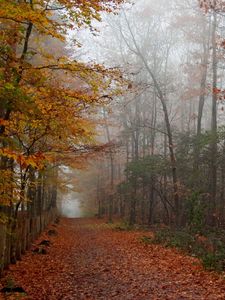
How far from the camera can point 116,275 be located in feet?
36.1

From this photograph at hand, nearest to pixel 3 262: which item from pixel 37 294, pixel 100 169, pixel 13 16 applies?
pixel 37 294

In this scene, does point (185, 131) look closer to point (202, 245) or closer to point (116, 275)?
point (202, 245)

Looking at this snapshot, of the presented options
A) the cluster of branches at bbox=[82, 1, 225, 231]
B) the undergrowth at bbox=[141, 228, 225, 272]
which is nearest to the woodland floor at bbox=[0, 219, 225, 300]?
the undergrowth at bbox=[141, 228, 225, 272]

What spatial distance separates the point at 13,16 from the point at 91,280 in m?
7.18

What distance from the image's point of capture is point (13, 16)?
6.72 meters

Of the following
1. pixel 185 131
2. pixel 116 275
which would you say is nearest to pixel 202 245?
pixel 116 275

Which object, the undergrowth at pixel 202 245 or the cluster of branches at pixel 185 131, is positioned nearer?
the undergrowth at pixel 202 245

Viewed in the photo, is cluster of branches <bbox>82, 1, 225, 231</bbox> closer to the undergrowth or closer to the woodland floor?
the undergrowth

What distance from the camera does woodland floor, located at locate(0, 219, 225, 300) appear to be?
349 inches

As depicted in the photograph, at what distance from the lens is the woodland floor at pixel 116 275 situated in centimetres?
888

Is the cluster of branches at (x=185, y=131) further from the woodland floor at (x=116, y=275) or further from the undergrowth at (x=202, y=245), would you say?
the woodland floor at (x=116, y=275)

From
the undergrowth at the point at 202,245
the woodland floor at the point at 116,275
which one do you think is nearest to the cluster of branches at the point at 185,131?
the undergrowth at the point at 202,245

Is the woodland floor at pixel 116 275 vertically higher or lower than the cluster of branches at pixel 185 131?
lower

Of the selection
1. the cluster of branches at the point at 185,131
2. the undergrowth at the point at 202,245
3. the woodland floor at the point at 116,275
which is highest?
the cluster of branches at the point at 185,131
